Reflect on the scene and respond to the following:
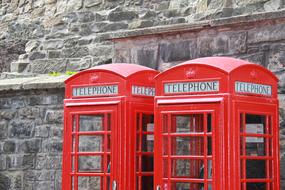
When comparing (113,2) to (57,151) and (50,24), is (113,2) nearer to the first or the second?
(50,24)

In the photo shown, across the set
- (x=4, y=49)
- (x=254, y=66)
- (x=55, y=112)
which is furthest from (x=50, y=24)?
(x=254, y=66)

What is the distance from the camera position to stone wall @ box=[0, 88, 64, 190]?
9.80 meters

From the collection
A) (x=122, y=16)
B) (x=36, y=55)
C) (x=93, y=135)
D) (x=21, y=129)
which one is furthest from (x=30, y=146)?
(x=36, y=55)

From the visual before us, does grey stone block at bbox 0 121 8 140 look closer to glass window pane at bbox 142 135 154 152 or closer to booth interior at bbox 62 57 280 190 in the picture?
booth interior at bbox 62 57 280 190

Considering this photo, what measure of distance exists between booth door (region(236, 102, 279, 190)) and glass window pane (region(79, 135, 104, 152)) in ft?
7.59

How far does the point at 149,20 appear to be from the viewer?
1308 centimetres

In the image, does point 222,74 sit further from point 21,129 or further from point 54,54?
point 54,54

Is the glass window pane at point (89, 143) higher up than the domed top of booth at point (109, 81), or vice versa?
the domed top of booth at point (109, 81)

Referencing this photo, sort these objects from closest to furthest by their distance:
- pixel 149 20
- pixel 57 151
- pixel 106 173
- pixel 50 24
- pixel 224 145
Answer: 1. pixel 224 145
2. pixel 106 173
3. pixel 57 151
4. pixel 149 20
5. pixel 50 24

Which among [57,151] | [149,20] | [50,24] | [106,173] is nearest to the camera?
[106,173]

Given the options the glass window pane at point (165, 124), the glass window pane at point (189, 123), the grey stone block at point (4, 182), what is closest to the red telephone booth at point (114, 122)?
the glass window pane at point (189, 123)

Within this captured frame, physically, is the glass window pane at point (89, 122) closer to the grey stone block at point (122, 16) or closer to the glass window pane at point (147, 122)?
the glass window pane at point (147, 122)

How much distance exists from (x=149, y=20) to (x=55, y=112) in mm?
3837

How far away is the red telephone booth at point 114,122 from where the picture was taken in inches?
299
